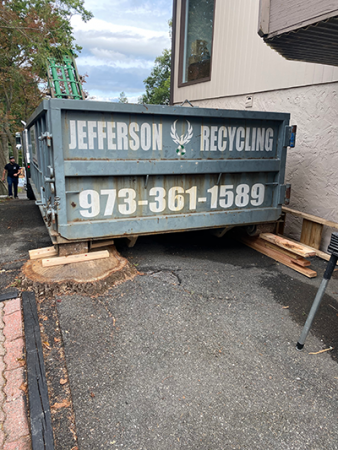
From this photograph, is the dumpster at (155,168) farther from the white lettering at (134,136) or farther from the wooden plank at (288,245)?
the wooden plank at (288,245)

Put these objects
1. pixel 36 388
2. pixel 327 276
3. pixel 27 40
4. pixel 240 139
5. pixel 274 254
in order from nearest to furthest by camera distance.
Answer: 1. pixel 36 388
2. pixel 327 276
3. pixel 240 139
4. pixel 274 254
5. pixel 27 40

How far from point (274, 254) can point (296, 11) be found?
337 cm

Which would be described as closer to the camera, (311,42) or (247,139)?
(311,42)

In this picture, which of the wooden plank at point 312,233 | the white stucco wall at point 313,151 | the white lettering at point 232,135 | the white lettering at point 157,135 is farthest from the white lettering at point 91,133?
the white stucco wall at point 313,151

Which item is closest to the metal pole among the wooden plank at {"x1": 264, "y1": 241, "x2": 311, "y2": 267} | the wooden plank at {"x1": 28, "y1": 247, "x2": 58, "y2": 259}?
the wooden plank at {"x1": 264, "y1": 241, "x2": 311, "y2": 267}

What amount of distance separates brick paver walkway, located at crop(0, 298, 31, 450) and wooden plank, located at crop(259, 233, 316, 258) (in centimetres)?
363

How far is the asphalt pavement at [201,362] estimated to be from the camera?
2199 mm

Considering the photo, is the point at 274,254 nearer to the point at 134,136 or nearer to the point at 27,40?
the point at 134,136

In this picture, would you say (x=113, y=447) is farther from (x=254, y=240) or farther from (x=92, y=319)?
(x=254, y=240)

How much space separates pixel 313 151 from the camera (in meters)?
5.97

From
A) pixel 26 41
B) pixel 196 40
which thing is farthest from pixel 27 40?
pixel 196 40

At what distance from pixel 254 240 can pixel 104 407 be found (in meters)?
4.04

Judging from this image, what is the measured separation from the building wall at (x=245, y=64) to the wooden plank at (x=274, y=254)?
2920 mm

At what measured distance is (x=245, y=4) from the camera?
712 centimetres
